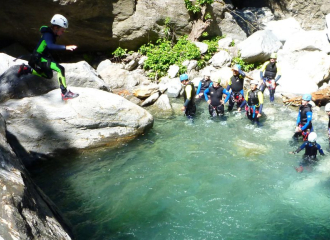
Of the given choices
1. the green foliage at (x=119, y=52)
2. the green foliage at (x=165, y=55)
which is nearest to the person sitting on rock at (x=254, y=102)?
the green foliage at (x=165, y=55)

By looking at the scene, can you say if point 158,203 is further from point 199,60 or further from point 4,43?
point 4,43

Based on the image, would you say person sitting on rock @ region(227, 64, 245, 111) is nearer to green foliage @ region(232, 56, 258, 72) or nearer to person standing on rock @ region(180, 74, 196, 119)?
person standing on rock @ region(180, 74, 196, 119)

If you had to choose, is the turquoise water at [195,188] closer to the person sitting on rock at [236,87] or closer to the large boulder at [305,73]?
the person sitting on rock at [236,87]

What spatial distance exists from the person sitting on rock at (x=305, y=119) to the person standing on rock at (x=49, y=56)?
224 inches

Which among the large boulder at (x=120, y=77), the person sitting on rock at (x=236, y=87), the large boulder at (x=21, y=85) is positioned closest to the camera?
the large boulder at (x=21, y=85)

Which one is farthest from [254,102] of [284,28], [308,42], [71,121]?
[284,28]

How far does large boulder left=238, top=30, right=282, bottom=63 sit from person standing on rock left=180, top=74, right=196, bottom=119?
4.71m

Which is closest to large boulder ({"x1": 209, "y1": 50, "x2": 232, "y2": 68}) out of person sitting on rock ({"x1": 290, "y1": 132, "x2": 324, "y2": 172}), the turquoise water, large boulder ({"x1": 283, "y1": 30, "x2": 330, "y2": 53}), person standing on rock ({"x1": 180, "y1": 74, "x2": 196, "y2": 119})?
large boulder ({"x1": 283, "y1": 30, "x2": 330, "y2": 53})

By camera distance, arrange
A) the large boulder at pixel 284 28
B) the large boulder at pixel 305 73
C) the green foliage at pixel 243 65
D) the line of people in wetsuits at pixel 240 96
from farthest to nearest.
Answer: the large boulder at pixel 284 28, the green foliage at pixel 243 65, the large boulder at pixel 305 73, the line of people in wetsuits at pixel 240 96

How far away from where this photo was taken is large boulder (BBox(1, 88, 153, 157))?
301 inches

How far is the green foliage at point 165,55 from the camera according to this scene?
1320 cm

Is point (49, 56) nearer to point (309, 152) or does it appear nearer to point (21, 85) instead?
point (21, 85)

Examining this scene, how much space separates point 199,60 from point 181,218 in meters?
8.91

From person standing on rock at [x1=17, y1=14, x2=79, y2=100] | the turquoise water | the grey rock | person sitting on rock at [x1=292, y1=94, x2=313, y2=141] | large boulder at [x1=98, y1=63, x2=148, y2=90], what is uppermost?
person standing on rock at [x1=17, y1=14, x2=79, y2=100]
